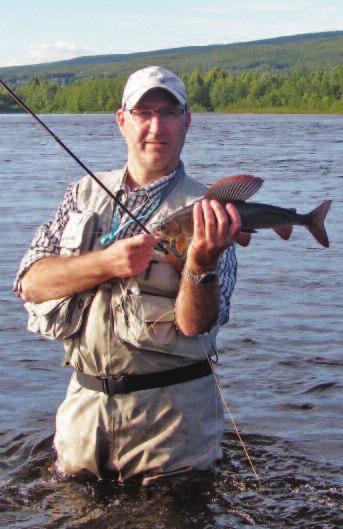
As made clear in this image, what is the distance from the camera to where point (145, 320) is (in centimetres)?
423

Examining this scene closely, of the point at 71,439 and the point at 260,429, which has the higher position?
the point at 71,439

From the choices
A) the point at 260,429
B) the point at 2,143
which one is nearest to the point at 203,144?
the point at 2,143

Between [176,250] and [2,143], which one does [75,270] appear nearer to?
[176,250]

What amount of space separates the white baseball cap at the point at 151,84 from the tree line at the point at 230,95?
3645 inches

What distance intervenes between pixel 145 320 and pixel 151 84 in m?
1.04

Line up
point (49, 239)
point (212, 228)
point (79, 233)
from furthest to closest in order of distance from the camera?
point (49, 239), point (79, 233), point (212, 228)

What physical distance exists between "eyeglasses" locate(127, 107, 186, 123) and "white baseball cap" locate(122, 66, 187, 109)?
35 mm

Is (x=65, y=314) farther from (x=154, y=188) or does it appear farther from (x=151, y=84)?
(x=151, y=84)

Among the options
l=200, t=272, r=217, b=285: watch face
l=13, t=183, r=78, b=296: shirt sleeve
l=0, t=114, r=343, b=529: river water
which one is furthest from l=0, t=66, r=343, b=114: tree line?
l=200, t=272, r=217, b=285: watch face

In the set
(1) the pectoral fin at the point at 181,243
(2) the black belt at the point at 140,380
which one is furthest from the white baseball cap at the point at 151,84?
(2) the black belt at the point at 140,380

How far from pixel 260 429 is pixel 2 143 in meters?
32.9

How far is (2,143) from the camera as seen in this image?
3791 cm

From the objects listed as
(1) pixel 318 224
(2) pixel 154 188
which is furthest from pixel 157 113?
(1) pixel 318 224

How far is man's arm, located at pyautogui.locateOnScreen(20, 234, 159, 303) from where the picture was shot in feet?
12.6
